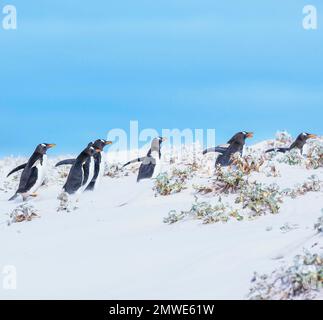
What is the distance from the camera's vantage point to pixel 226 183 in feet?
36.1

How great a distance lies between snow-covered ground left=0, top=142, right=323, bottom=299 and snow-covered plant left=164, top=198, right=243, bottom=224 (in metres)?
0.09

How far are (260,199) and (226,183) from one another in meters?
1.55

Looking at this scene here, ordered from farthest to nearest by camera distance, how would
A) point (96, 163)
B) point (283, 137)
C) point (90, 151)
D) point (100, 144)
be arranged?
point (283, 137), point (100, 144), point (90, 151), point (96, 163)

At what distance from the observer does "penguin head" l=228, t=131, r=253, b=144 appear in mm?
17219

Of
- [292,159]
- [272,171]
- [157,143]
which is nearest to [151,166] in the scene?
[157,143]

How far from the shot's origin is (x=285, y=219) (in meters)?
8.78

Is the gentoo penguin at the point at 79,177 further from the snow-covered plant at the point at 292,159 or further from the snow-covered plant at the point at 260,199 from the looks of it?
the snow-covered plant at the point at 260,199

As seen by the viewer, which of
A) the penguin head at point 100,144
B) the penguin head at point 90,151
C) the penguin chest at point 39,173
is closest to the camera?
the penguin chest at point 39,173

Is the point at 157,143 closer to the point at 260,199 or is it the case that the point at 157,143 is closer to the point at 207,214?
the point at 260,199

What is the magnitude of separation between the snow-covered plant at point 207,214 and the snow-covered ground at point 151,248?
9 cm

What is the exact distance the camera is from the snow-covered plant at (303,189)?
10086 millimetres

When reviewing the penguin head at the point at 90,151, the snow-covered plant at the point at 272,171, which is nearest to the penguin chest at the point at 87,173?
the penguin head at the point at 90,151

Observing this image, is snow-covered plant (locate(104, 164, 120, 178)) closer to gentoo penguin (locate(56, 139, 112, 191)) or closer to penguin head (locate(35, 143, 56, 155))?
gentoo penguin (locate(56, 139, 112, 191))

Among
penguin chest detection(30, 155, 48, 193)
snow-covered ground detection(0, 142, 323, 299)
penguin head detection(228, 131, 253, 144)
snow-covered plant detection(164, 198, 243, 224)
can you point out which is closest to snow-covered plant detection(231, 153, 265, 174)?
snow-covered ground detection(0, 142, 323, 299)
